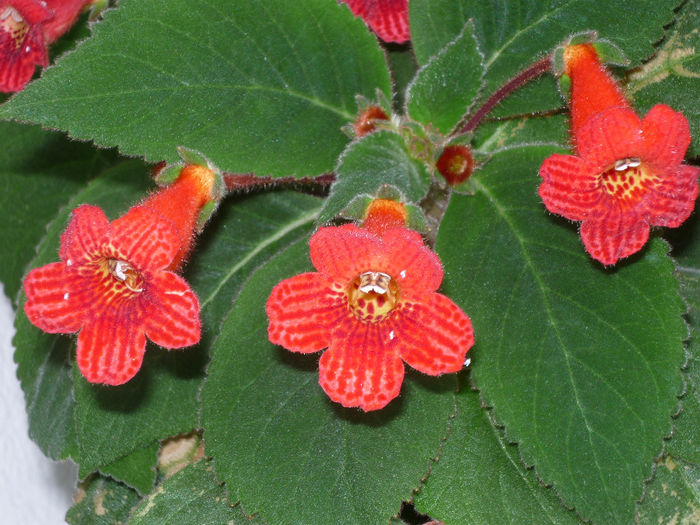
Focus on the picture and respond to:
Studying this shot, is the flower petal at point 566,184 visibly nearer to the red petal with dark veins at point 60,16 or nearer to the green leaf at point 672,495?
the green leaf at point 672,495

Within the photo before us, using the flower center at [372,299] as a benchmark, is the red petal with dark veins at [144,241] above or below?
above

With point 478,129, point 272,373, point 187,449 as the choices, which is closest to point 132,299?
point 272,373

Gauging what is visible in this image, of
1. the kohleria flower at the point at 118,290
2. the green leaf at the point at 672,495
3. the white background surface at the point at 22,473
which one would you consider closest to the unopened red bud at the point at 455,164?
the kohleria flower at the point at 118,290

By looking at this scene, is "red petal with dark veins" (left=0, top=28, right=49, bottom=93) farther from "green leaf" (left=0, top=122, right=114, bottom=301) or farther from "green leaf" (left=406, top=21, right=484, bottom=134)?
"green leaf" (left=406, top=21, right=484, bottom=134)

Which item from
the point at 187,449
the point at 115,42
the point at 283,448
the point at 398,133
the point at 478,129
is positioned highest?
the point at 115,42

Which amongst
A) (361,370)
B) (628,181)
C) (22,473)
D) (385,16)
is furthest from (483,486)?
(22,473)

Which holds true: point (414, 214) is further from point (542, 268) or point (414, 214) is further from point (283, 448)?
point (283, 448)
